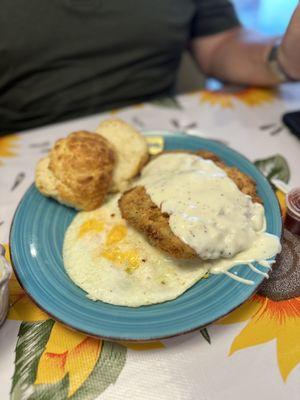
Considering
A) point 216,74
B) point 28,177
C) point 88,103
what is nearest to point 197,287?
point 28,177

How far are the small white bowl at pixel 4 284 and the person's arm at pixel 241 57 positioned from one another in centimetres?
136

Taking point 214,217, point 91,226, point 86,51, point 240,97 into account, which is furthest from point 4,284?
point 240,97

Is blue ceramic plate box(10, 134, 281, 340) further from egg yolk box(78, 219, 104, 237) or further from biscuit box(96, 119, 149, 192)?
biscuit box(96, 119, 149, 192)

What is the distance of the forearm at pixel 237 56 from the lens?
1.81 metres

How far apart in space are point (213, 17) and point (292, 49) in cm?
56

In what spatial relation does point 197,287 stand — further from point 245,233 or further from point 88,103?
point 88,103

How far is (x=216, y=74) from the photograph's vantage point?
6.70 feet

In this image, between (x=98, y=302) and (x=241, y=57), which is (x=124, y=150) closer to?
(x=98, y=302)

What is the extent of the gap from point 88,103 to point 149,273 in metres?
1.06

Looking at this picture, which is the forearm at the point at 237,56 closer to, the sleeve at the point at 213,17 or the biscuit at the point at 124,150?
the sleeve at the point at 213,17

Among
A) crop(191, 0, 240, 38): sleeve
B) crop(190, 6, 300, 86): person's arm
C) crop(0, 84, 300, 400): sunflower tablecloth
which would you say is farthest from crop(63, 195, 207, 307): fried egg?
crop(191, 0, 240, 38): sleeve

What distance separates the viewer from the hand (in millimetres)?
1445

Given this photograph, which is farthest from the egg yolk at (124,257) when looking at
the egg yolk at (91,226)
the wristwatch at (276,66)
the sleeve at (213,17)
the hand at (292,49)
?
the sleeve at (213,17)

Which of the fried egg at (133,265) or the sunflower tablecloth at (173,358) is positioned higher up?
the fried egg at (133,265)
